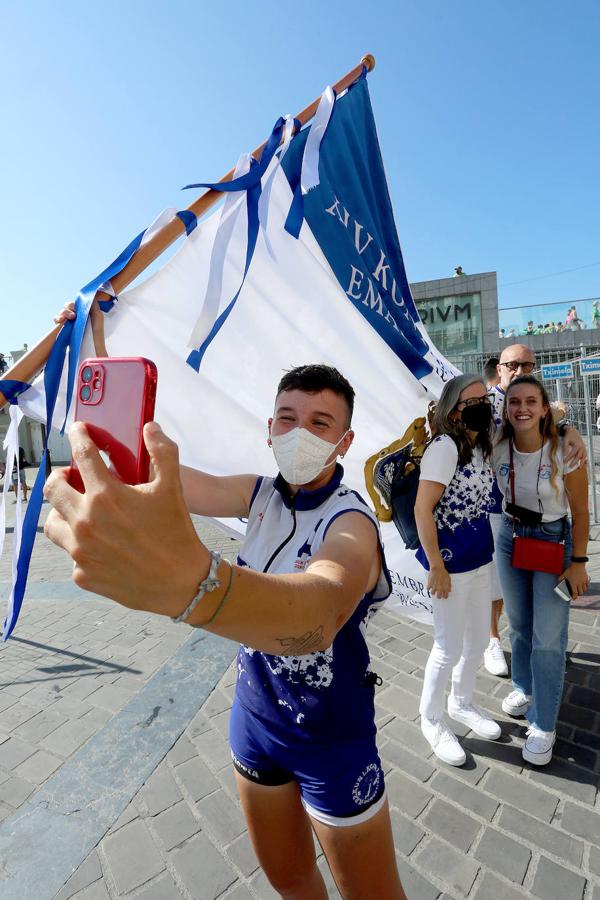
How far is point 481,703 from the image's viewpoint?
10.9ft

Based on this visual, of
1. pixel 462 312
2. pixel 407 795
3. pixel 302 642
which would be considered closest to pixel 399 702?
pixel 407 795

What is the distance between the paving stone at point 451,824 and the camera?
2256 mm

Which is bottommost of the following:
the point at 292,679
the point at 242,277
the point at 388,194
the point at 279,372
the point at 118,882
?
the point at 118,882

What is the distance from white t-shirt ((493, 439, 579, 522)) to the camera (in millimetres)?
2832

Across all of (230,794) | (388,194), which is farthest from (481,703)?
(388,194)

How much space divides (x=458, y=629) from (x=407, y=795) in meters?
0.87

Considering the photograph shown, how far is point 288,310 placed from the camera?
2.63 meters

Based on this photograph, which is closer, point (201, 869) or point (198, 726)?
point (201, 869)

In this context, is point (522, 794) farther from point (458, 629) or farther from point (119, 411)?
point (119, 411)

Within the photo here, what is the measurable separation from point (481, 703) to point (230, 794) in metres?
1.76

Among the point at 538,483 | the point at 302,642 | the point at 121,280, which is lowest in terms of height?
the point at 302,642

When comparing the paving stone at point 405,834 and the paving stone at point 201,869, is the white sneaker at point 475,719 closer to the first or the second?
the paving stone at point 405,834

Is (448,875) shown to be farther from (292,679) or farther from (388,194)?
(388,194)

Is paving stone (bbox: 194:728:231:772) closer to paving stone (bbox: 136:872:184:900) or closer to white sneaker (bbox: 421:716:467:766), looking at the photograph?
paving stone (bbox: 136:872:184:900)
